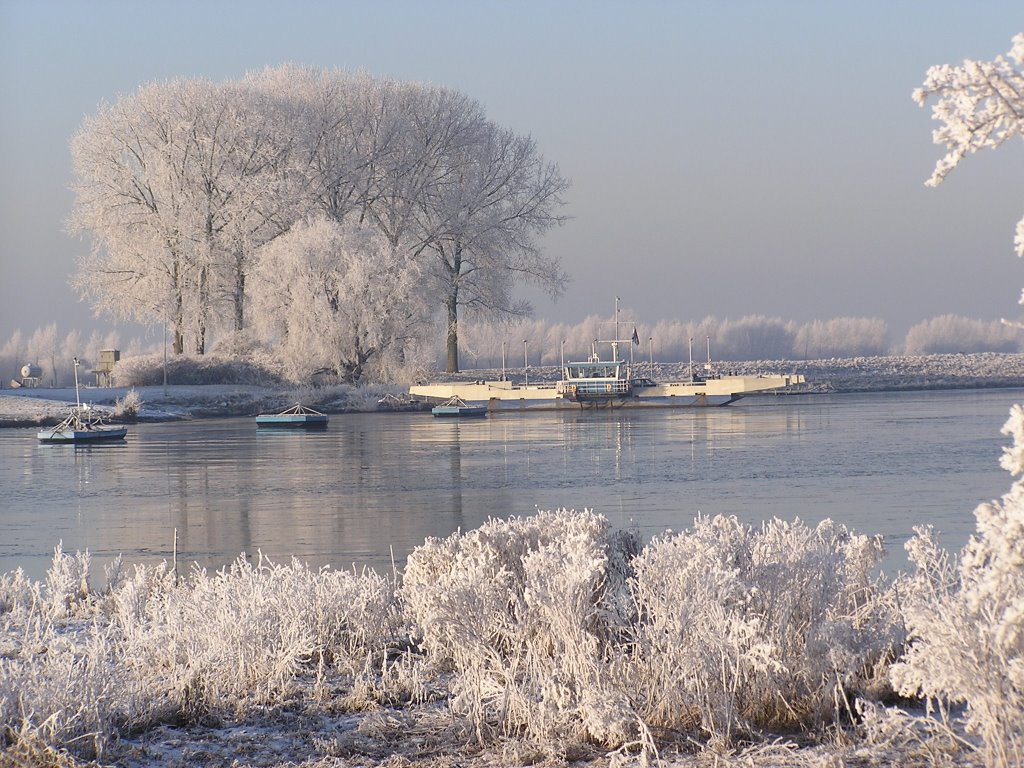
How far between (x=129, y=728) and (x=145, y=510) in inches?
499

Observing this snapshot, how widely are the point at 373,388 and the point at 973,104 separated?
53929 millimetres

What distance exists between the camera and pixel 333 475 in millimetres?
24297

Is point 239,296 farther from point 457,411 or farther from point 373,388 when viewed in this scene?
point 457,411

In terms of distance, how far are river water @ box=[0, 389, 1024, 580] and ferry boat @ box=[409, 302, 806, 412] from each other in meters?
18.3

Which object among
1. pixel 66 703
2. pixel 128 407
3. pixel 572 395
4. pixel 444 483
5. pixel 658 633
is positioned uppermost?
pixel 658 633

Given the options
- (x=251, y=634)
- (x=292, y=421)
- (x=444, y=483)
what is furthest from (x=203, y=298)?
(x=251, y=634)

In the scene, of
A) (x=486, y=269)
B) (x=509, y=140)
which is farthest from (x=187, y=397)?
(x=509, y=140)

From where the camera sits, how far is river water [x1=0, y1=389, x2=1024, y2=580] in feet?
48.2

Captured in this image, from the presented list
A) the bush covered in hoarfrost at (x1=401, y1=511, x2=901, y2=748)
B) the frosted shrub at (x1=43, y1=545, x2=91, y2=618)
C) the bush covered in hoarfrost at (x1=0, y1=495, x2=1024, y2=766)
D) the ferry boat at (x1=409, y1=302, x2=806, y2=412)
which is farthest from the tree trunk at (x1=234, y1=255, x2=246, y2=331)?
the bush covered in hoarfrost at (x1=401, y1=511, x2=901, y2=748)

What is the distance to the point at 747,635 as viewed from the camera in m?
6.11

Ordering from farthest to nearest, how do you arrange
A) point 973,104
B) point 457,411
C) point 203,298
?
point 203,298, point 457,411, point 973,104

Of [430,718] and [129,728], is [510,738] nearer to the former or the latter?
[430,718]

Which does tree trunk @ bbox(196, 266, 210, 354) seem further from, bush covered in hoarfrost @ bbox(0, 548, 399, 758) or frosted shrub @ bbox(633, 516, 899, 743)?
frosted shrub @ bbox(633, 516, 899, 743)

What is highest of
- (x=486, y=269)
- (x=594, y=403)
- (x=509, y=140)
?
(x=509, y=140)
